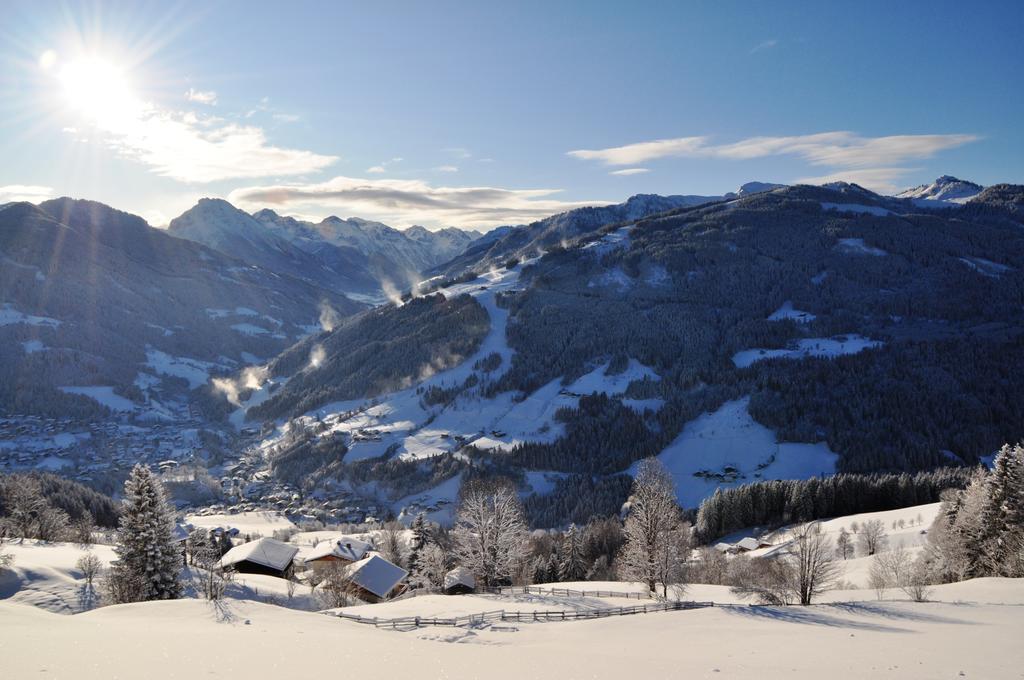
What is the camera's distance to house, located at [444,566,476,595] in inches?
2350

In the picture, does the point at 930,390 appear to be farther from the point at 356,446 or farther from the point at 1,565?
the point at 1,565

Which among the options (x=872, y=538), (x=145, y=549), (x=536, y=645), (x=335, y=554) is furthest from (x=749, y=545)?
(x=145, y=549)

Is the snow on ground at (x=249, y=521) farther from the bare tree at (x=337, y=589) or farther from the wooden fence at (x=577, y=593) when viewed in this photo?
the wooden fence at (x=577, y=593)

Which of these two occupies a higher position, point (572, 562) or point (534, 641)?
point (534, 641)

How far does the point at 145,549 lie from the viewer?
41.5 metres

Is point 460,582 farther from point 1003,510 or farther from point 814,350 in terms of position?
point 814,350

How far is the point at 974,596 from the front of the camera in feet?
117

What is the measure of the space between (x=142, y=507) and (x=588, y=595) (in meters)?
33.3

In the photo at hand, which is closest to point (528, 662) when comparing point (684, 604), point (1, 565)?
point (684, 604)

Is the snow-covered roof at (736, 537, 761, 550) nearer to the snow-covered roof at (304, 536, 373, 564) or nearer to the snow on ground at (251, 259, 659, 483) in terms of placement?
the snow-covered roof at (304, 536, 373, 564)

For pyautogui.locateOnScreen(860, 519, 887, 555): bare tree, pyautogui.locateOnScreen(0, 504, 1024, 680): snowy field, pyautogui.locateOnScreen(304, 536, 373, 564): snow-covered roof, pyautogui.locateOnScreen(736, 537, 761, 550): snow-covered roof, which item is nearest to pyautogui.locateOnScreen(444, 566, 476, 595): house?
pyautogui.locateOnScreen(304, 536, 373, 564): snow-covered roof

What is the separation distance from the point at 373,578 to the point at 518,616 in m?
28.6

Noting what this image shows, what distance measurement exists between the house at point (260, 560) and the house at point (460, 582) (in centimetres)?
2201

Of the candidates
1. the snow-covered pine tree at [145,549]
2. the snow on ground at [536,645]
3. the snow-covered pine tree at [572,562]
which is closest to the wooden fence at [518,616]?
the snow on ground at [536,645]
